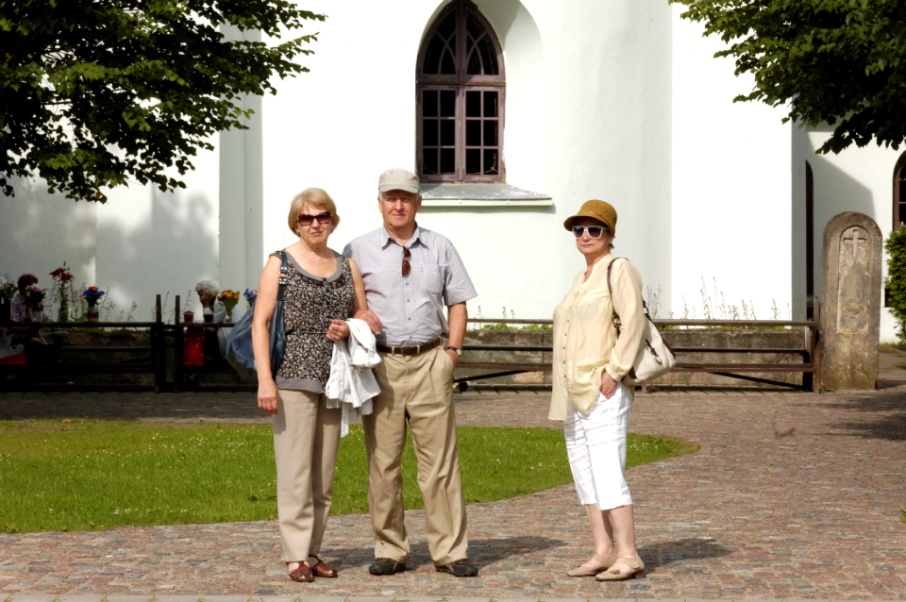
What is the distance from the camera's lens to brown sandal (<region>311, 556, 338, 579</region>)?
7480 mm

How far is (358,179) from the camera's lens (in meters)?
20.8

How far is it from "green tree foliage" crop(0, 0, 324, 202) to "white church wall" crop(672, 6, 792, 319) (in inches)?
300

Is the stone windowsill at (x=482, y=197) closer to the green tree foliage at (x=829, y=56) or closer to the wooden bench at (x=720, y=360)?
the wooden bench at (x=720, y=360)

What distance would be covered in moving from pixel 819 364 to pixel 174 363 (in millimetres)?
7733

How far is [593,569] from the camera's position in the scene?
7484 mm

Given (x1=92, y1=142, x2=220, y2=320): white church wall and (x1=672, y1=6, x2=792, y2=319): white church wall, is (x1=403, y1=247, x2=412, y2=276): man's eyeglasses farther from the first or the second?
(x1=672, y1=6, x2=792, y2=319): white church wall

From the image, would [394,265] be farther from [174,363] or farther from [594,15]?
[594,15]

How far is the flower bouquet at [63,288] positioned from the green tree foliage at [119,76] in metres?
5.32

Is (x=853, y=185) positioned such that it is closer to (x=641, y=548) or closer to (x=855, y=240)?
(x=855, y=240)

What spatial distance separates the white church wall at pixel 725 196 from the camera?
21.4m

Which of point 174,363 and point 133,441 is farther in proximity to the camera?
point 174,363

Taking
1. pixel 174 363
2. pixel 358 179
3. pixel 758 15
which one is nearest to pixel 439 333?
pixel 758 15

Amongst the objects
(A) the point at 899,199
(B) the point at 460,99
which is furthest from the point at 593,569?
(A) the point at 899,199

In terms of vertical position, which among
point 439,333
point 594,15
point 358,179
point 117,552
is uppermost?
point 594,15
